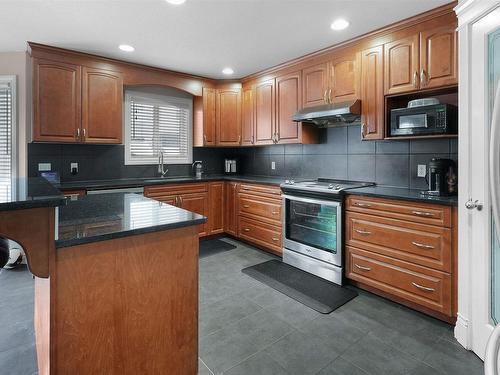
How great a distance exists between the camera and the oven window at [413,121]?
244cm

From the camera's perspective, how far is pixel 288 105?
373cm

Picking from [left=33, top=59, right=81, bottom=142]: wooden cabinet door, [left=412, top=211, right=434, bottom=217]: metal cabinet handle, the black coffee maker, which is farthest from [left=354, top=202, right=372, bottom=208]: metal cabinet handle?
[left=33, top=59, right=81, bottom=142]: wooden cabinet door

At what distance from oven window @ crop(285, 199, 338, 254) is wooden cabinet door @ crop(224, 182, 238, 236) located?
1018mm

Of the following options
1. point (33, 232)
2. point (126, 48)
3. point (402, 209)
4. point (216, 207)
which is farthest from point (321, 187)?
point (126, 48)

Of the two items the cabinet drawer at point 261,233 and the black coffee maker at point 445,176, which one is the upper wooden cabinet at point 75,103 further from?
the black coffee maker at point 445,176

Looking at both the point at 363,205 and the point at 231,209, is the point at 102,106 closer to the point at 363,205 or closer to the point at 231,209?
the point at 231,209

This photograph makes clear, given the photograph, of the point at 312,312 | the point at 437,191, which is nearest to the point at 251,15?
the point at 437,191

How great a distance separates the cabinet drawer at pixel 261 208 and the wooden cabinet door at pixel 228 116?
3.17 ft

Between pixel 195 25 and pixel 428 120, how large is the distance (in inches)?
84.6

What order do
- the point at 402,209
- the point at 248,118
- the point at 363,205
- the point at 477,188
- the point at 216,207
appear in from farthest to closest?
the point at 248,118 < the point at 216,207 < the point at 363,205 < the point at 402,209 < the point at 477,188

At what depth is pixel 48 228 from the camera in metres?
1.06

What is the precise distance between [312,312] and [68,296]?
178 centimetres

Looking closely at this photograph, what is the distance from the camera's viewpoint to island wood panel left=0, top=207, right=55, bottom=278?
0.99 metres

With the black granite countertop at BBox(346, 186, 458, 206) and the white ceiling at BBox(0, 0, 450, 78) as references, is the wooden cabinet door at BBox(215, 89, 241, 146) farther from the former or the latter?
the black granite countertop at BBox(346, 186, 458, 206)
